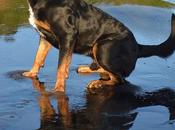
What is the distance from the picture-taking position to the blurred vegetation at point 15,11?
A: 12.0 m

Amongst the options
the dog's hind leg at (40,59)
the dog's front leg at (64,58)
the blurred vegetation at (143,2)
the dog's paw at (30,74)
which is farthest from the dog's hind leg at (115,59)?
the blurred vegetation at (143,2)

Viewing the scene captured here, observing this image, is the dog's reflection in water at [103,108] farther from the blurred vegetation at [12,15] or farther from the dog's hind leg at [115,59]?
the blurred vegetation at [12,15]

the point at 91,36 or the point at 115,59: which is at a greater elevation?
the point at 91,36

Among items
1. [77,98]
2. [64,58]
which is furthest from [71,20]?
[77,98]

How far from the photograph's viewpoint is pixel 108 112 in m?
6.91

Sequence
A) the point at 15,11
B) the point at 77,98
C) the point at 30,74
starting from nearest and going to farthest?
the point at 77,98
the point at 30,74
the point at 15,11

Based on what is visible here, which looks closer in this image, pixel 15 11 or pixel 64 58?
pixel 64 58

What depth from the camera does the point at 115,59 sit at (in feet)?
26.4

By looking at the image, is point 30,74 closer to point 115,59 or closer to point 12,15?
point 115,59

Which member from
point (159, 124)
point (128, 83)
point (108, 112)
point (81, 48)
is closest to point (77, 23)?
point (81, 48)

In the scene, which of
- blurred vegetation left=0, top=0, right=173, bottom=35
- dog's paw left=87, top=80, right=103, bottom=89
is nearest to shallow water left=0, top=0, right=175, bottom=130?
dog's paw left=87, top=80, right=103, bottom=89

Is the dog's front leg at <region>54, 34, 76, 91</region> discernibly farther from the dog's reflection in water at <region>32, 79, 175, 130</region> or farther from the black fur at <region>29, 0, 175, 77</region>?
the dog's reflection in water at <region>32, 79, 175, 130</region>

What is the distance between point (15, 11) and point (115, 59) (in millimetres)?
6648

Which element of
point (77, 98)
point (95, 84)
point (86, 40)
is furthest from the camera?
point (86, 40)
